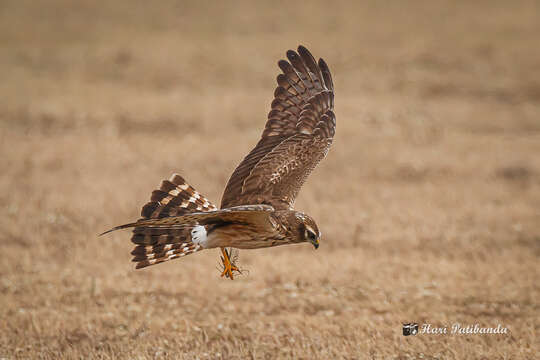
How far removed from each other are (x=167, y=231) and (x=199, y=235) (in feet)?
1.09

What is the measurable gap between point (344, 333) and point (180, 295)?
284 cm

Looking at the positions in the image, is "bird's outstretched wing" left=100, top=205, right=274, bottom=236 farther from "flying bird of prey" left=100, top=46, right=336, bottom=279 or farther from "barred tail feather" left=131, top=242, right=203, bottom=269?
"barred tail feather" left=131, top=242, right=203, bottom=269

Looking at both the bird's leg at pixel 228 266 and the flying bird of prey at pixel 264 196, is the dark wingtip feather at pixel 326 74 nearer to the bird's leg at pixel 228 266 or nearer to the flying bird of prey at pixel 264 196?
the flying bird of prey at pixel 264 196

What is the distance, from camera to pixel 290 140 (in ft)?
27.7

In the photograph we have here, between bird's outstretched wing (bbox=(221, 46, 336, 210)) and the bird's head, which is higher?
bird's outstretched wing (bbox=(221, 46, 336, 210))

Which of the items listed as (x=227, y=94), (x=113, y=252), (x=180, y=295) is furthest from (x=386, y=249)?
(x=227, y=94)

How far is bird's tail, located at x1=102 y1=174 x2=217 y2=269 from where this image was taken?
7.14m

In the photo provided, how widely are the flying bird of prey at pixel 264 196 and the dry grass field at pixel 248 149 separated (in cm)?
140

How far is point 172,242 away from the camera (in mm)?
7227

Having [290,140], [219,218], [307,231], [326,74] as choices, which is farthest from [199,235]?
[326,74]

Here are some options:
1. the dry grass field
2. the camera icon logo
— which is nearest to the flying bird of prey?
the dry grass field
